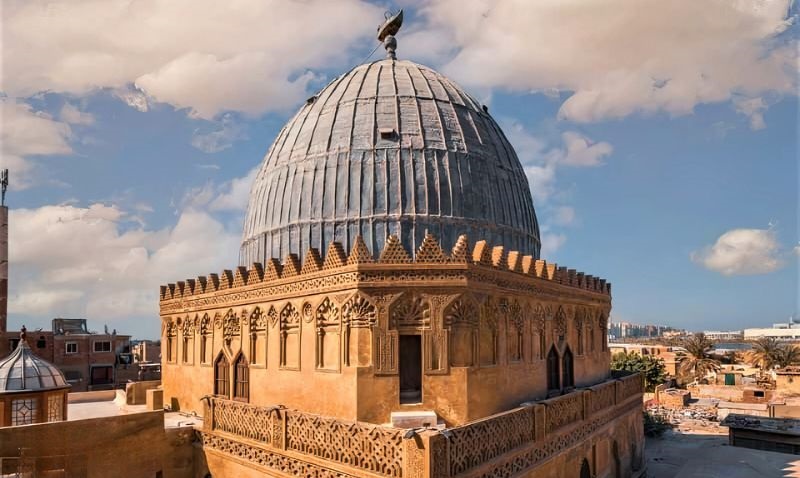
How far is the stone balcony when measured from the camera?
10.9 m

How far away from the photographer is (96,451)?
1494 centimetres

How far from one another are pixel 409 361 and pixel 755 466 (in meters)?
13.4

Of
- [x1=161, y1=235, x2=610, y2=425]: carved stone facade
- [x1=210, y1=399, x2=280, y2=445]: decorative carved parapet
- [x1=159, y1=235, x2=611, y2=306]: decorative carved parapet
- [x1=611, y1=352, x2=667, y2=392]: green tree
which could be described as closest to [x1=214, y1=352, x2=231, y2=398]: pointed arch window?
[x1=161, y1=235, x2=610, y2=425]: carved stone facade

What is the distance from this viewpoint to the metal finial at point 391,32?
73.9ft

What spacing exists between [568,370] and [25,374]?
1614 cm

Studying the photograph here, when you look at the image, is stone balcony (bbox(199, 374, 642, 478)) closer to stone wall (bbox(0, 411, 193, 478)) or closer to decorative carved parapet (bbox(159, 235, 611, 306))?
stone wall (bbox(0, 411, 193, 478))

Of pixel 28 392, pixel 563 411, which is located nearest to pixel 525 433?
pixel 563 411

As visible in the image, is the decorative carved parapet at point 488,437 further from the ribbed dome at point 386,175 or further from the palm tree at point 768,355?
the palm tree at point 768,355

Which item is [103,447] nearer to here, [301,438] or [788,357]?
[301,438]

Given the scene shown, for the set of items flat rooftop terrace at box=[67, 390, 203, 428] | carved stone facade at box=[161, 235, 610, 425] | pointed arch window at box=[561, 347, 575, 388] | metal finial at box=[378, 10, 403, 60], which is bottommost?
flat rooftop terrace at box=[67, 390, 203, 428]

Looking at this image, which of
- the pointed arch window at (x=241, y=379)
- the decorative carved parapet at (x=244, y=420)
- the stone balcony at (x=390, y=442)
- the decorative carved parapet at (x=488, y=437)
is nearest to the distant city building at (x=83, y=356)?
the pointed arch window at (x=241, y=379)

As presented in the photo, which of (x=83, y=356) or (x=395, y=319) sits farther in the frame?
(x=83, y=356)

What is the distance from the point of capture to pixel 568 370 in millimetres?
19312

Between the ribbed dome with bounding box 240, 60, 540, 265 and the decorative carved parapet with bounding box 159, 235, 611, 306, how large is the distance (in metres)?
1.27
